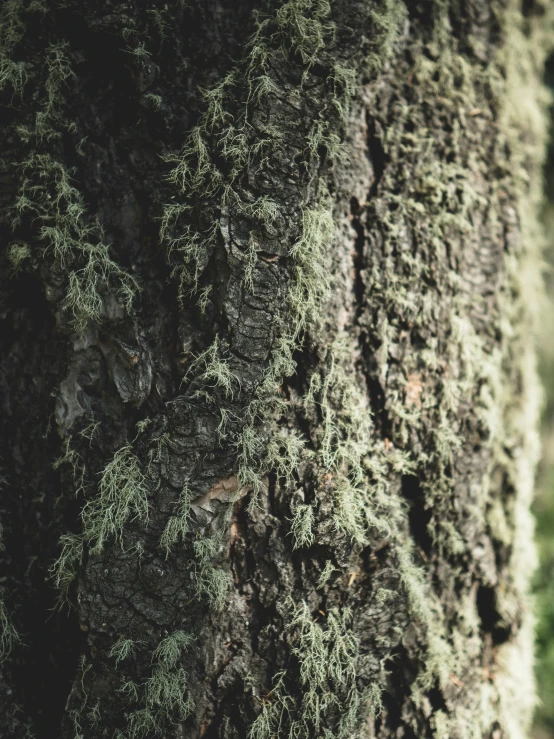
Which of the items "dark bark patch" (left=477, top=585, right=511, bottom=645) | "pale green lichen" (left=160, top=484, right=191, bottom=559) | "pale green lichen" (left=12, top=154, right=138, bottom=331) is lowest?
"pale green lichen" (left=160, top=484, right=191, bottom=559)

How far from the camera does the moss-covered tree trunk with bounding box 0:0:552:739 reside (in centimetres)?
138

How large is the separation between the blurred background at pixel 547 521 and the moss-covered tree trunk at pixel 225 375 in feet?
5.09

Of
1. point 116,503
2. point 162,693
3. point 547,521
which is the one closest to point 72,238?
point 116,503

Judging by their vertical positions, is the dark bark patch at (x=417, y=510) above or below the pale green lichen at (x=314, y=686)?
above

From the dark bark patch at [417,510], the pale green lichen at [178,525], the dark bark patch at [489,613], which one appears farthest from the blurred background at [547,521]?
the pale green lichen at [178,525]

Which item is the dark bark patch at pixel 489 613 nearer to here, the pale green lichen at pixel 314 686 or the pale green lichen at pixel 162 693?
the pale green lichen at pixel 314 686

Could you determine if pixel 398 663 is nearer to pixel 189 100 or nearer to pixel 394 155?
pixel 394 155

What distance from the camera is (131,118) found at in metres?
1.49

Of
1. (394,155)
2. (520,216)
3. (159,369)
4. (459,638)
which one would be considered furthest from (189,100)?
(459,638)

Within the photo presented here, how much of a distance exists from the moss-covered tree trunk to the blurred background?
1.55 meters

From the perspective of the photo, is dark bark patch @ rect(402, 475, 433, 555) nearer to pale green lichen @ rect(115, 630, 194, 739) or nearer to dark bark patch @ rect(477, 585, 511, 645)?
dark bark patch @ rect(477, 585, 511, 645)

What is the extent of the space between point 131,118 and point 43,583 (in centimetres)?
131

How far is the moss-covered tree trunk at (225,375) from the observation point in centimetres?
138

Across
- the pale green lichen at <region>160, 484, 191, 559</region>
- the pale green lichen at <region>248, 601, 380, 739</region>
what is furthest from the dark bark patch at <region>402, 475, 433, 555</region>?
the pale green lichen at <region>160, 484, 191, 559</region>
